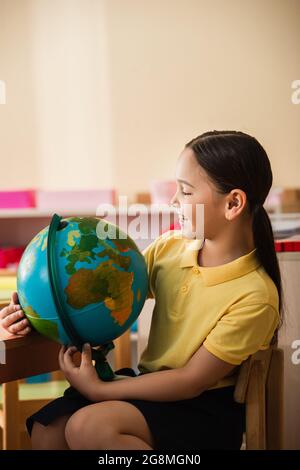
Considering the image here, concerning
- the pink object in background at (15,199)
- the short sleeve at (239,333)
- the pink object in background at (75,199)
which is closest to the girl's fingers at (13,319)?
the short sleeve at (239,333)

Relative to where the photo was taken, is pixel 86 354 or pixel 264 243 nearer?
pixel 86 354

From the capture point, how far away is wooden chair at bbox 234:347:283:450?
4.22 feet

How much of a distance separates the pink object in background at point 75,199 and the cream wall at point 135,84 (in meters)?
0.37

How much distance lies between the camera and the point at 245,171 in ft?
4.35

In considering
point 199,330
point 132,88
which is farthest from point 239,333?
point 132,88

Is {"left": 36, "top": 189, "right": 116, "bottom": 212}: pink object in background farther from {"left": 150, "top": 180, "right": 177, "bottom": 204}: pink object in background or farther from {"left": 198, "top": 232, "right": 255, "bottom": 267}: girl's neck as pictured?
{"left": 198, "top": 232, "right": 255, "bottom": 267}: girl's neck

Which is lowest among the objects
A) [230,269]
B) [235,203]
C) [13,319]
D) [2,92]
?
[13,319]

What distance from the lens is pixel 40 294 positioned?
3.87 feet

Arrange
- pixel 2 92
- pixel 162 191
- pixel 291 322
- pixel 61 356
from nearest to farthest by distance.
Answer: pixel 61 356 → pixel 291 322 → pixel 162 191 → pixel 2 92

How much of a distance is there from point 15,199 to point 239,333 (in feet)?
9.14

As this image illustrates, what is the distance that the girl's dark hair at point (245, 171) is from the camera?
133cm

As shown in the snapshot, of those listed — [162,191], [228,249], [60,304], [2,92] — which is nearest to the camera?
[60,304]

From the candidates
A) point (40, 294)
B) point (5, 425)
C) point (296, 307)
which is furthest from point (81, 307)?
point (5, 425)

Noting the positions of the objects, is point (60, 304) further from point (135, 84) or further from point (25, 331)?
point (135, 84)
